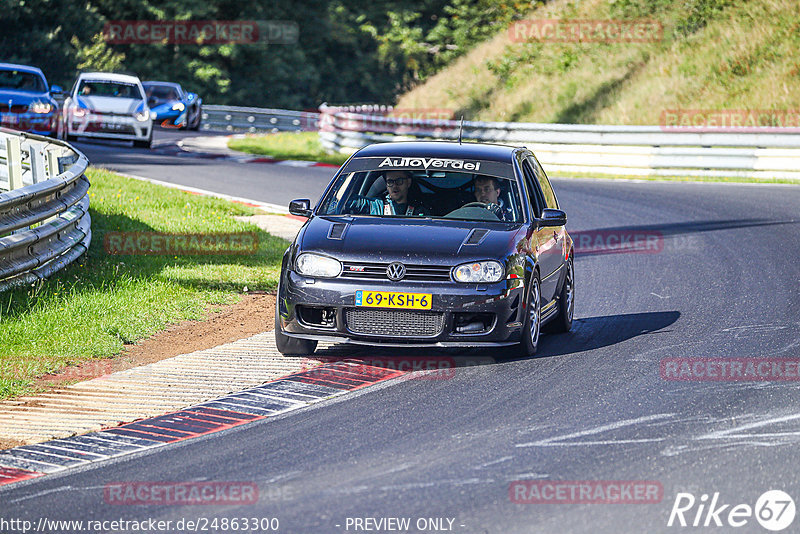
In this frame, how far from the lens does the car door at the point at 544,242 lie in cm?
944

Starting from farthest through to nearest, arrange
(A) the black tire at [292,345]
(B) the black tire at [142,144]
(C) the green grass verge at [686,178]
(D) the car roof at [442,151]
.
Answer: (B) the black tire at [142,144] → (C) the green grass verge at [686,178] → (D) the car roof at [442,151] → (A) the black tire at [292,345]

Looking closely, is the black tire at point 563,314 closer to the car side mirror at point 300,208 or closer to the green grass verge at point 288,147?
the car side mirror at point 300,208

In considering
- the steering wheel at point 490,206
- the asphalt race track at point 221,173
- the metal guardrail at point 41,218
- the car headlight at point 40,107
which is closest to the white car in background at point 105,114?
the asphalt race track at point 221,173

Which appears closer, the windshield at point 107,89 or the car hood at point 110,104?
the car hood at point 110,104

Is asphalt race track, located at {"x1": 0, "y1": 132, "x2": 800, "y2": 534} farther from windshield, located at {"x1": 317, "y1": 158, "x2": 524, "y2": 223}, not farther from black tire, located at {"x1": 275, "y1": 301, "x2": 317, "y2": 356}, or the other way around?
windshield, located at {"x1": 317, "y1": 158, "x2": 524, "y2": 223}

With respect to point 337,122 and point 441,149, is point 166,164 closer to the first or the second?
point 337,122

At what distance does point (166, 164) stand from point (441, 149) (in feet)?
53.1

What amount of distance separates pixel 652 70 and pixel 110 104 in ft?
46.6

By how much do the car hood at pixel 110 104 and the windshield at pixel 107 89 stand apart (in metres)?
0.33

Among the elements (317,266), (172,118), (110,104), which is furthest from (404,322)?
(172,118)

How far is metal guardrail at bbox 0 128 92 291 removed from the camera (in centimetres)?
1021

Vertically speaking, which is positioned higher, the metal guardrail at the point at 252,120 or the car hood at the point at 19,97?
the car hood at the point at 19,97

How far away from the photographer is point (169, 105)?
37812mm

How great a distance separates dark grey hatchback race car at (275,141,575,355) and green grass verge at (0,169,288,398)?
168 cm
